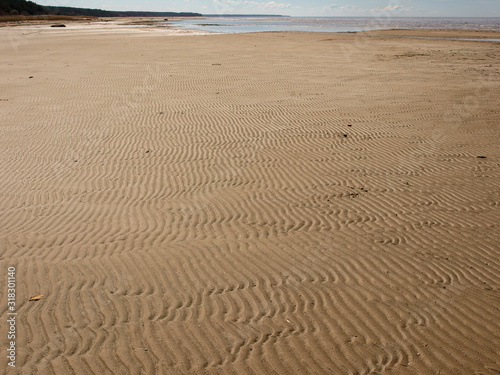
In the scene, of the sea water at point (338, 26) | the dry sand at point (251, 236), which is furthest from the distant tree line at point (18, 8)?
the dry sand at point (251, 236)

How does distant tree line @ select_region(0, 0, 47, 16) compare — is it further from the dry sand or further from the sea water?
the dry sand

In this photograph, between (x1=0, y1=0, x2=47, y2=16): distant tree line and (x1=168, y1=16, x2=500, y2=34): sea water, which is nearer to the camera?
(x1=168, y1=16, x2=500, y2=34): sea water

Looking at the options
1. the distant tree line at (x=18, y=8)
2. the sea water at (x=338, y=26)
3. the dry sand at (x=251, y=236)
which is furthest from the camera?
the distant tree line at (x=18, y=8)

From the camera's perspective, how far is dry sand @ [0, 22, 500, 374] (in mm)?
4367

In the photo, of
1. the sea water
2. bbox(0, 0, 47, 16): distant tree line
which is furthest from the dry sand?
bbox(0, 0, 47, 16): distant tree line

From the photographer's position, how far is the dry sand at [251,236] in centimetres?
437

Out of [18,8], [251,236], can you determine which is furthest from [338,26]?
[251,236]

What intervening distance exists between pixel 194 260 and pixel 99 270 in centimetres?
135

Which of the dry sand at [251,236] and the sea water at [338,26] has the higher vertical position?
the sea water at [338,26]

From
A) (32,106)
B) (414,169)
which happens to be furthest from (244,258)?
(32,106)

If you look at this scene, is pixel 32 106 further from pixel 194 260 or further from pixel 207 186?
pixel 194 260

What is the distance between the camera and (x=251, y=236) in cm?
652

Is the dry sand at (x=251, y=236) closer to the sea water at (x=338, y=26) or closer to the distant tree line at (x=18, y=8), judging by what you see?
the sea water at (x=338, y=26)

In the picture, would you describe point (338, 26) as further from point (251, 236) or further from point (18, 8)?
point (251, 236)
